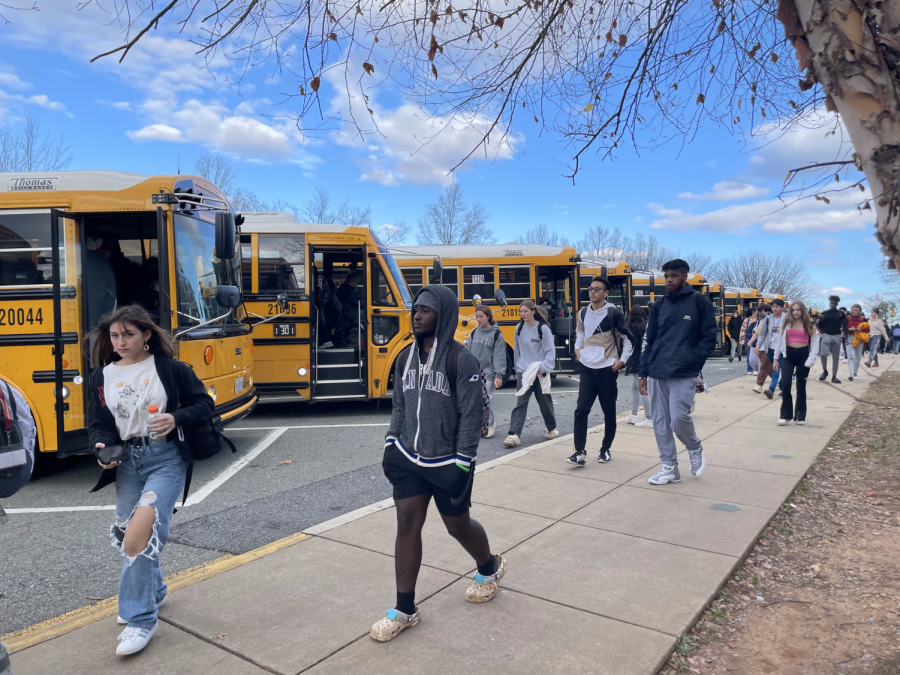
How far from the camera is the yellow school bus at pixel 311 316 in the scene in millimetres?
9953

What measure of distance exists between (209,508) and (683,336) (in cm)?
431

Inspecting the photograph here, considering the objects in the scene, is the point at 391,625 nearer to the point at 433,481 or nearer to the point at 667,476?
the point at 433,481

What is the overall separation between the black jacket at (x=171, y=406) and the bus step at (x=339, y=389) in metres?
6.84

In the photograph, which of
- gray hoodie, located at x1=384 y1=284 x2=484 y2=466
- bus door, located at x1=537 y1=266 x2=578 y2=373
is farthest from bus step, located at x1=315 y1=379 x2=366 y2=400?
gray hoodie, located at x1=384 y1=284 x2=484 y2=466

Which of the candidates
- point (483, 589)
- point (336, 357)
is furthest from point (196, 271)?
point (483, 589)

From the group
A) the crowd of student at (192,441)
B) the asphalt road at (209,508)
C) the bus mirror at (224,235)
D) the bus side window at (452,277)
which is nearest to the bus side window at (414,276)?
the bus side window at (452,277)

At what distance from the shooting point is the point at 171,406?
3.14m

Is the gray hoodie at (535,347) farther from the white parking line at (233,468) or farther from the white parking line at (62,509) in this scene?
the white parking line at (62,509)

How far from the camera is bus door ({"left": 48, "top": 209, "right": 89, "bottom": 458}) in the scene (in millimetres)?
5996

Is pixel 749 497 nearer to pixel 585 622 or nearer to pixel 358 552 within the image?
pixel 585 622

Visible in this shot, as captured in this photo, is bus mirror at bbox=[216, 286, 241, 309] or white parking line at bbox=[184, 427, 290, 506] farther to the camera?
bus mirror at bbox=[216, 286, 241, 309]

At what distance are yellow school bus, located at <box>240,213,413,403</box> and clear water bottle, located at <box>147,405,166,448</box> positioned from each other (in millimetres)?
6864

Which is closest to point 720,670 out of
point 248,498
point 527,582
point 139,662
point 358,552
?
point 527,582

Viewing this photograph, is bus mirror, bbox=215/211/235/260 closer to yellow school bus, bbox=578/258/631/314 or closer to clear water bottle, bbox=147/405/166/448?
clear water bottle, bbox=147/405/166/448
